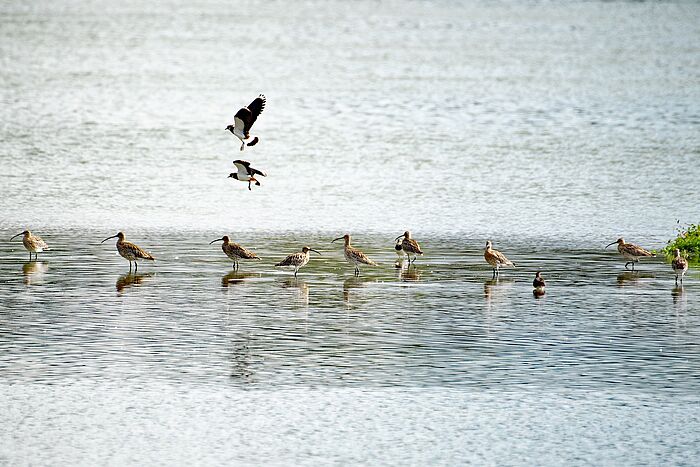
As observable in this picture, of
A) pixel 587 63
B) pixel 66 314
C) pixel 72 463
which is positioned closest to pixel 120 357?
pixel 66 314

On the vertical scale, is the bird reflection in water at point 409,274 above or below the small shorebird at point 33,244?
below

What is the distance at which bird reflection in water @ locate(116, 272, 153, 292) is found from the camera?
898 inches

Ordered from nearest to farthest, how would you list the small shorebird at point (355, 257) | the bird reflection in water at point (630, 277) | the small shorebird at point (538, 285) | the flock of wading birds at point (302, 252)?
the small shorebird at point (538, 285)
the flock of wading birds at point (302, 252)
the bird reflection in water at point (630, 277)
the small shorebird at point (355, 257)

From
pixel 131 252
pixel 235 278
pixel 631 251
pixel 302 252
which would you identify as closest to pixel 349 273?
pixel 302 252

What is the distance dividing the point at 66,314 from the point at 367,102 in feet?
118

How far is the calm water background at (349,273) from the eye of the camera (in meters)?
15.0

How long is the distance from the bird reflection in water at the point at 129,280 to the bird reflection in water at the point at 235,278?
137 cm

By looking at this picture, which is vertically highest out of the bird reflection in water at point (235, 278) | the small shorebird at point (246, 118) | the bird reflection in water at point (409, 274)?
the small shorebird at point (246, 118)

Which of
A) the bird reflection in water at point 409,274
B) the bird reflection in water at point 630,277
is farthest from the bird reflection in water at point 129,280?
the bird reflection in water at point 630,277

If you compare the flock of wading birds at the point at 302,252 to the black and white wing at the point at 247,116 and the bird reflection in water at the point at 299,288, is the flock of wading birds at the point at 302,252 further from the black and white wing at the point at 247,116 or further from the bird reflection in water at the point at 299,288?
the bird reflection in water at the point at 299,288

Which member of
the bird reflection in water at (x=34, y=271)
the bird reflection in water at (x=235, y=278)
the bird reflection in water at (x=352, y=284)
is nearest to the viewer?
the bird reflection in water at (x=352, y=284)

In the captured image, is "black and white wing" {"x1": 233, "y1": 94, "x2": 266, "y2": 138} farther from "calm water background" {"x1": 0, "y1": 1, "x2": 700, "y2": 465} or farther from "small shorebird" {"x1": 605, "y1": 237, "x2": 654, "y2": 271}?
"small shorebird" {"x1": 605, "y1": 237, "x2": 654, "y2": 271}

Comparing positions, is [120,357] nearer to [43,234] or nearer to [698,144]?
[43,234]

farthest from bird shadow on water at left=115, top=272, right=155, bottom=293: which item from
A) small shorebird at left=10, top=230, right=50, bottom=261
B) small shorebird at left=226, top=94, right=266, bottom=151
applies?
small shorebird at left=226, top=94, right=266, bottom=151
